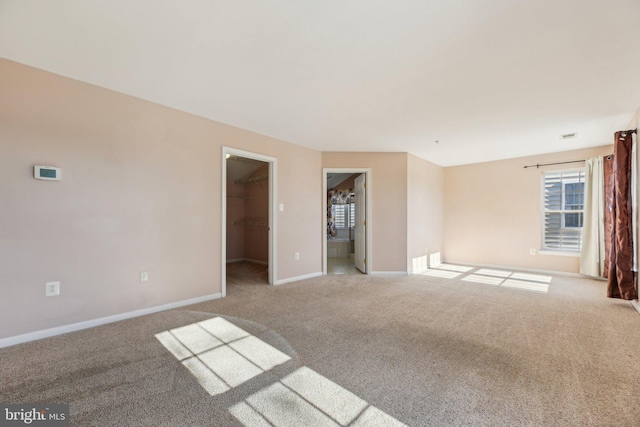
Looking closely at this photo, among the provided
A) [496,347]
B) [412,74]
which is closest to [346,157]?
[412,74]

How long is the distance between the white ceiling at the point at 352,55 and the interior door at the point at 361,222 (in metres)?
1.96

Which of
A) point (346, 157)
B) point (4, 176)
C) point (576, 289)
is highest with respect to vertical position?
point (346, 157)

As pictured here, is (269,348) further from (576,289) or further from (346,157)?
(576,289)

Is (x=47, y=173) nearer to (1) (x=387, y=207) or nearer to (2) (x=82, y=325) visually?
(2) (x=82, y=325)

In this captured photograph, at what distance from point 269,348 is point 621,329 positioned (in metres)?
3.41

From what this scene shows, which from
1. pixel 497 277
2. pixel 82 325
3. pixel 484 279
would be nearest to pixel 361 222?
pixel 484 279

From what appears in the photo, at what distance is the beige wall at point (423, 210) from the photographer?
5.31 meters

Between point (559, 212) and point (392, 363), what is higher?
point (559, 212)

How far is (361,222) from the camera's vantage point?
5.53m

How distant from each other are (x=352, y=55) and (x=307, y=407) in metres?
2.46

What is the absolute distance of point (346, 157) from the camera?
519cm

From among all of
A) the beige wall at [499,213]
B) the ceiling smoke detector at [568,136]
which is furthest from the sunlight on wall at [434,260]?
the ceiling smoke detector at [568,136]
